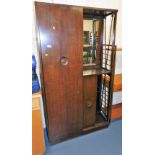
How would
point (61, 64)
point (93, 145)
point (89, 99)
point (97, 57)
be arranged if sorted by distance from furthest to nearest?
point (97, 57) → point (89, 99) → point (93, 145) → point (61, 64)

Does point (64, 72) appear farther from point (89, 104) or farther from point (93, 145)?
point (93, 145)

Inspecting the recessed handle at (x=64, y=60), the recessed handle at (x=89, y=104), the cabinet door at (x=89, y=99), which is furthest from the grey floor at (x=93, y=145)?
the recessed handle at (x=64, y=60)

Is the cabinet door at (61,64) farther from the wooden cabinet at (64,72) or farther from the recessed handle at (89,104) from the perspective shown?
the recessed handle at (89,104)

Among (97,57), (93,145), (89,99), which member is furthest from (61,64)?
(93,145)

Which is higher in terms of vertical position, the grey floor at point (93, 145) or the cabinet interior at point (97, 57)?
the cabinet interior at point (97, 57)

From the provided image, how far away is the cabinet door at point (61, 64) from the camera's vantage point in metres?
1.76

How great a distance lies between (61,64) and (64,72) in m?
0.11

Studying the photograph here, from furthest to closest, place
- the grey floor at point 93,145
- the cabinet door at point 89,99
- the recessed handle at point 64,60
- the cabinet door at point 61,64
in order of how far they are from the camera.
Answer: the cabinet door at point 89,99 → the grey floor at point 93,145 → the recessed handle at point 64,60 → the cabinet door at point 61,64

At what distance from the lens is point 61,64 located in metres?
1.91

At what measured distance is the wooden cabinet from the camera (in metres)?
1.77

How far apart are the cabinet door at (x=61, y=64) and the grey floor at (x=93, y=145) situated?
0.41 ft

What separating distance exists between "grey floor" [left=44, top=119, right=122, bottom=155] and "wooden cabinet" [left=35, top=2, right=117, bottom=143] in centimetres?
11
